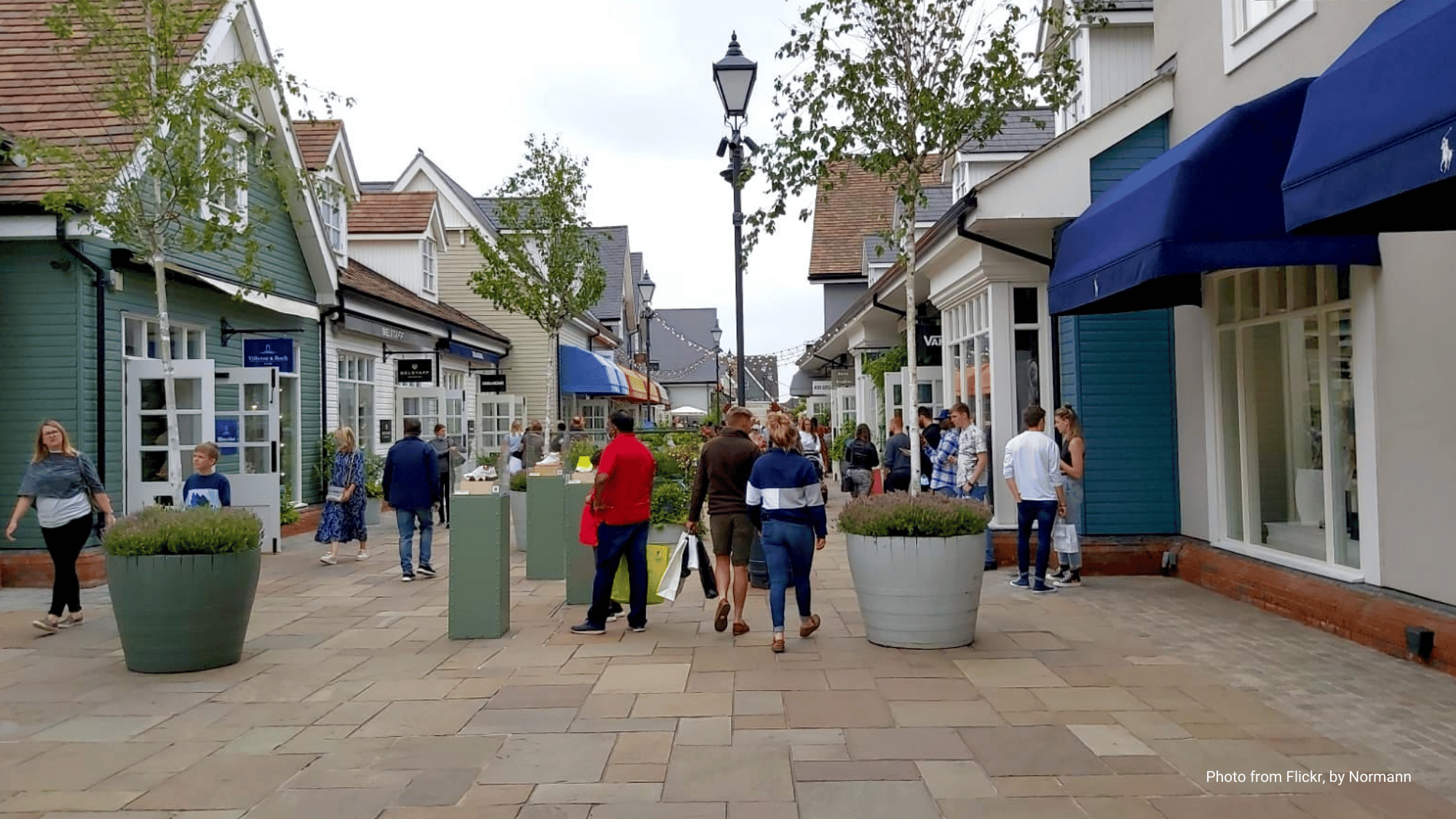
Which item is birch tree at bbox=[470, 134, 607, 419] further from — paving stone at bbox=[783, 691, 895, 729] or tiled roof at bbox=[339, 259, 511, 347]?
paving stone at bbox=[783, 691, 895, 729]

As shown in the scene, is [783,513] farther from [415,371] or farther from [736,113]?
[415,371]

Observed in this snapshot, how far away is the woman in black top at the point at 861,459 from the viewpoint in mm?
13969

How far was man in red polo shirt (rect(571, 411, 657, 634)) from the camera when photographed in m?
8.05

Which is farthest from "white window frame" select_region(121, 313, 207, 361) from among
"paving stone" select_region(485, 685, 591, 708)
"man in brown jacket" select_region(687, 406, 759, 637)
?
"paving stone" select_region(485, 685, 591, 708)

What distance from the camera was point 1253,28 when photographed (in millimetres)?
8750

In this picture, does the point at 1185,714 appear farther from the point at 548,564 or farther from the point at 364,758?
Result: the point at 548,564

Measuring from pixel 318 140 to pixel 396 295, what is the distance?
3558 millimetres

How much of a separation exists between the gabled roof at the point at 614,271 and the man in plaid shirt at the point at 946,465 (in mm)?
32645

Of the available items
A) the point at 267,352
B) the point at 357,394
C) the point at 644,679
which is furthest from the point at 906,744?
the point at 357,394

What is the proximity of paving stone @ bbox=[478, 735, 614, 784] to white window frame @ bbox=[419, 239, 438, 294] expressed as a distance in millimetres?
20161

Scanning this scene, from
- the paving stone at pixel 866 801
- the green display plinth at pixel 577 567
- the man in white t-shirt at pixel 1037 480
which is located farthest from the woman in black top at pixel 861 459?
the paving stone at pixel 866 801

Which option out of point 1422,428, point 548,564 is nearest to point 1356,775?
point 1422,428

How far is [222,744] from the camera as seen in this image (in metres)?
5.60

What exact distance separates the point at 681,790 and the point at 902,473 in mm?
8770
